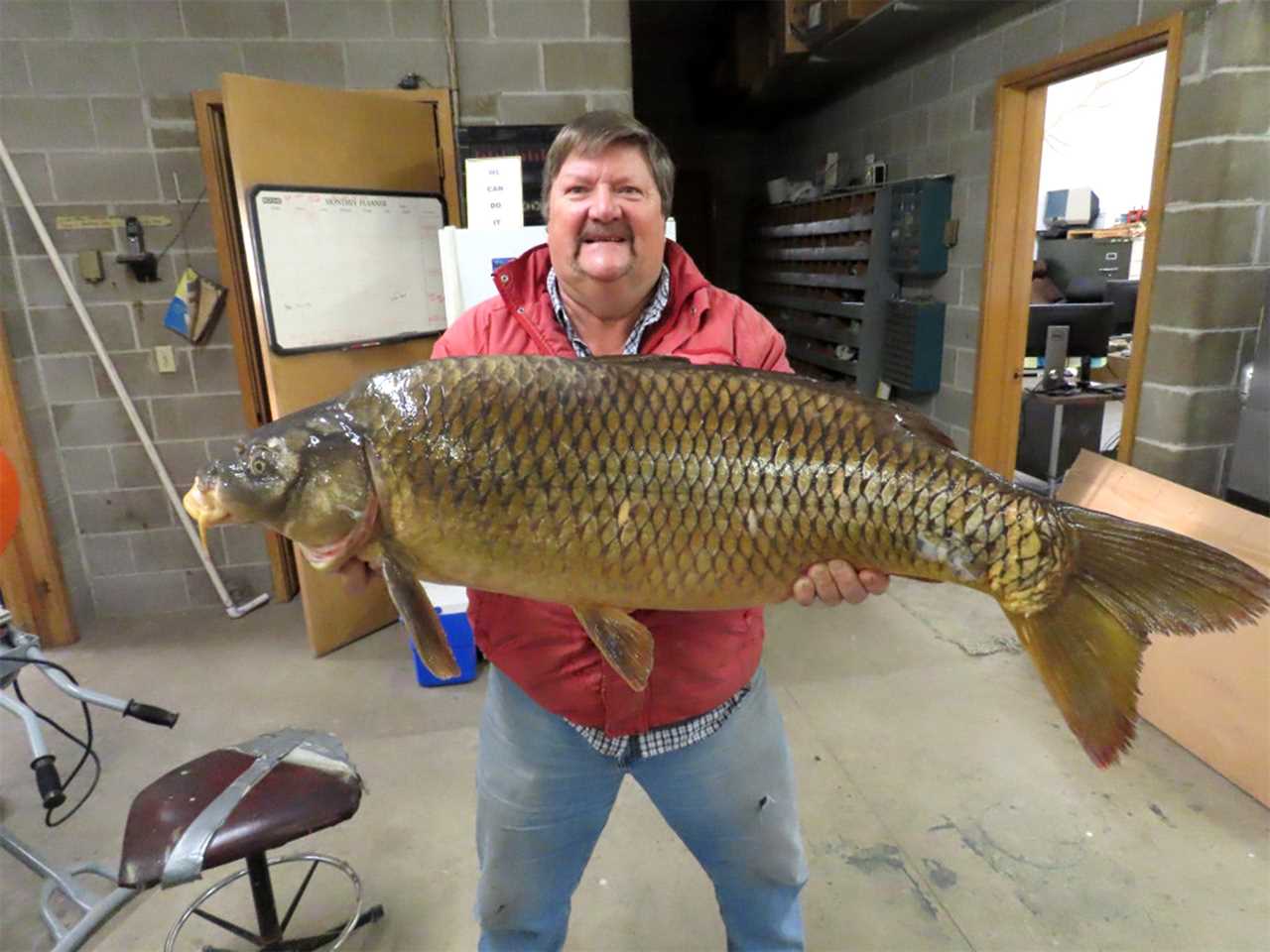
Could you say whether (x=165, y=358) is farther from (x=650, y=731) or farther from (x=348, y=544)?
(x=650, y=731)

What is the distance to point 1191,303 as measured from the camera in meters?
2.76

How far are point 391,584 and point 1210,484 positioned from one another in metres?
3.02

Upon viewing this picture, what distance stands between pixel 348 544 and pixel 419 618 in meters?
0.13

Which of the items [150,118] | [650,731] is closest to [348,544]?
[650,731]

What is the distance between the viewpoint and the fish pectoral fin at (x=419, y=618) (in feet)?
3.47

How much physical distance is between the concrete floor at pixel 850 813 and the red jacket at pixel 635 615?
94 centimetres

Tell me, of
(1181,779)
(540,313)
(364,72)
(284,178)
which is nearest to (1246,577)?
(540,313)

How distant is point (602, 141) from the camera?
124cm

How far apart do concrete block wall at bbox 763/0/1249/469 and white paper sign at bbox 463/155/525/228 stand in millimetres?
2269

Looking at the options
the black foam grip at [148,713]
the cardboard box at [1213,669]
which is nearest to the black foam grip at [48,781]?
the black foam grip at [148,713]

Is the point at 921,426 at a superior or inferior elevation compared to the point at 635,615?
superior

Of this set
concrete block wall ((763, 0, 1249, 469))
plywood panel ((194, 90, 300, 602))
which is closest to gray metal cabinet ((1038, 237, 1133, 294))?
concrete block wall ((763, 0, 1249, 469))

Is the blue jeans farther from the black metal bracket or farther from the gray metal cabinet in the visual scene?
the gray metal cabinet

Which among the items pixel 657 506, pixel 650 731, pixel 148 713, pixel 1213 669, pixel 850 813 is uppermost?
pixel 657 506
